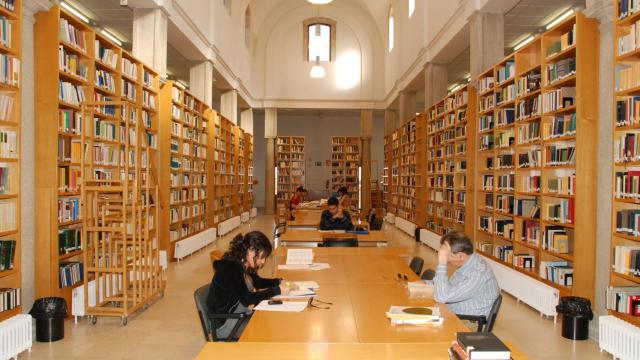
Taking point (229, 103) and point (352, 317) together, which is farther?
point (229, 103)

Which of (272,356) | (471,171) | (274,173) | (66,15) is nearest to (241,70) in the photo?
(274,173)

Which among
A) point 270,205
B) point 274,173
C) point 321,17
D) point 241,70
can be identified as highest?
point 321,17

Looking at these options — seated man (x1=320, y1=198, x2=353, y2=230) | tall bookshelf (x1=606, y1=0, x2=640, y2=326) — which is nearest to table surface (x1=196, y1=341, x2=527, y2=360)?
tall bookshelf (x1=606, y1=0, x2=640, y2=326)

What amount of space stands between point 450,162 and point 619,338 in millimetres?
6572

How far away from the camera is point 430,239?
1135 cm

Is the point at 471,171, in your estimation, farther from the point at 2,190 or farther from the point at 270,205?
the point at 270,205

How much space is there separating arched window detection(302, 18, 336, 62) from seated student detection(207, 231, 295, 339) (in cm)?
1805

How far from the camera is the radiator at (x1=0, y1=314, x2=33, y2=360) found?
4.05 meters

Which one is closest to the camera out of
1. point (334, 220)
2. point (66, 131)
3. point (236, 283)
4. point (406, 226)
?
point (236, 283)

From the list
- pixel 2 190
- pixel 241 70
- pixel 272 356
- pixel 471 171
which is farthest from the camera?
pixel 241 70

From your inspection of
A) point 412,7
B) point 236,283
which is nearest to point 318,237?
point 236,283

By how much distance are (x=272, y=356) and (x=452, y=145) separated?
28.1ft

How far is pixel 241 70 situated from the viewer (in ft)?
56.3

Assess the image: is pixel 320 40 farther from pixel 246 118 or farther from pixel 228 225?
pixel 228 225
